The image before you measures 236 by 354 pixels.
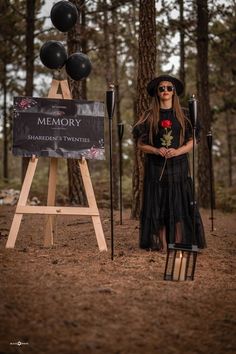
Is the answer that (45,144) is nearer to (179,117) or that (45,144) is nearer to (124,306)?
(179,117)

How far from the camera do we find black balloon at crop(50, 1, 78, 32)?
18.6 feet

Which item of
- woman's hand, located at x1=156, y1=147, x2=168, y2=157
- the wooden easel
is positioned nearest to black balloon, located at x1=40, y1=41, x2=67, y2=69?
the wooden easel

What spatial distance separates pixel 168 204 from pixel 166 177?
343mm

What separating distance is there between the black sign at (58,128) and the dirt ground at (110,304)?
124cm

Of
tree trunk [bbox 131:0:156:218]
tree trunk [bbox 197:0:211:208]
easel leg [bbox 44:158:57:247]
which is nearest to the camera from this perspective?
easel leg [bbox 44:158:57:247]

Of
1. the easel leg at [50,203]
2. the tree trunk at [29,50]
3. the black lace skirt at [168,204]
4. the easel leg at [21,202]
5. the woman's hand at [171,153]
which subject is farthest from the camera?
the tree trunk at [29,50]

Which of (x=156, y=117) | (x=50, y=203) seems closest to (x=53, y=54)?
(x=156, y=117)

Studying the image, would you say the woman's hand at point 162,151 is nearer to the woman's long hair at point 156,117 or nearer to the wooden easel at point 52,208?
the woman's long hair at point 156,117

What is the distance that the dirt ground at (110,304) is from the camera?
9.01 ft

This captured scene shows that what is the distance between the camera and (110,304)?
3395mm

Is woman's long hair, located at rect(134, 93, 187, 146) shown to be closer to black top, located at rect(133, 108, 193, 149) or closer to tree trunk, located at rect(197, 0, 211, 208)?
black top, located at rect(133, 108, 193, 149)

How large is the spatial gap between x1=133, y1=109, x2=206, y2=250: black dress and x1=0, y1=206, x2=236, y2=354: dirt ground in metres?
0.30

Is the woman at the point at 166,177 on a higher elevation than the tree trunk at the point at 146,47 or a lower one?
lower

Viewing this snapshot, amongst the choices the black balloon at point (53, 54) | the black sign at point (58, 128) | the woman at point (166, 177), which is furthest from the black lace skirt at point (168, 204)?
the black balloon at point (53, 54)
